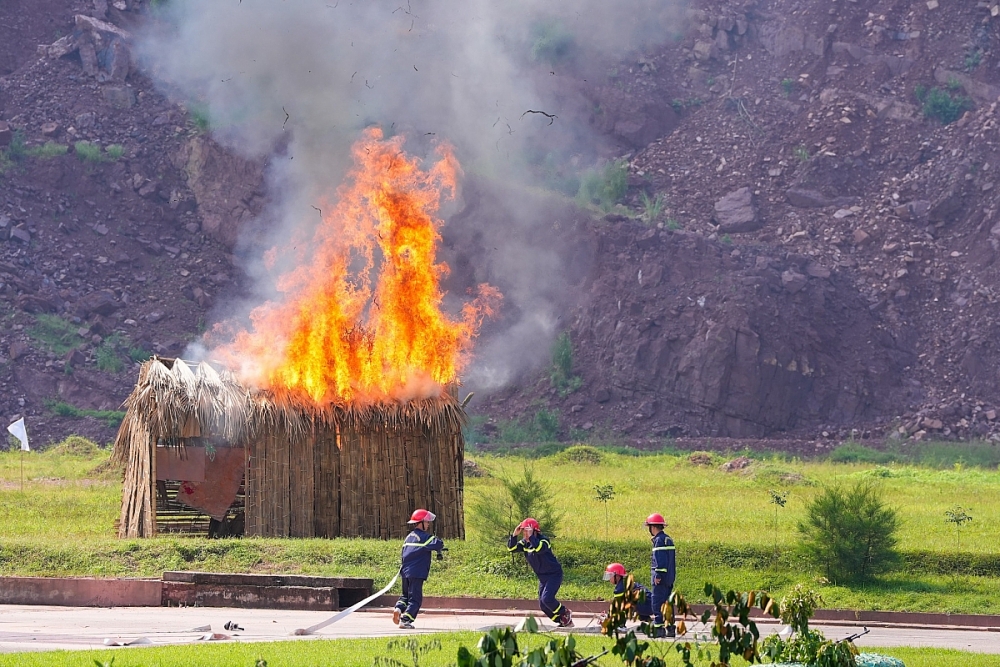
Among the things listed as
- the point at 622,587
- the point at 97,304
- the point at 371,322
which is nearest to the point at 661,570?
the point at 622,587

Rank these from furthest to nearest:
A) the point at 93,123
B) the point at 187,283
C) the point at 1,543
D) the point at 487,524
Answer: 1. the point at 93,123
2. the point at 187,283
3. the point at 487,524
4. the point at 1,543

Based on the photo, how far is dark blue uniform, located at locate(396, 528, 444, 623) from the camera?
595 inches

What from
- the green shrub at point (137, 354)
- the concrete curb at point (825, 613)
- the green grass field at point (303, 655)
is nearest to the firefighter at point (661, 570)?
the green grass field at point (303, 655)

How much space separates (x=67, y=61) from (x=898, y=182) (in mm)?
37433

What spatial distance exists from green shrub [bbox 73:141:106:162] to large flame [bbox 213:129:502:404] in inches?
1366

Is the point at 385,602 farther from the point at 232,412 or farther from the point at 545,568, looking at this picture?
the point at 232,412

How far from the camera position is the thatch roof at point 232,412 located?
21594 mm

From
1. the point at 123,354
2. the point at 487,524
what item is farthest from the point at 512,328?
the point at 487,524

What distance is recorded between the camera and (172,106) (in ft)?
206

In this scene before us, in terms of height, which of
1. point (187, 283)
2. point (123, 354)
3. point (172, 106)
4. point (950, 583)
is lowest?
point (950, 583)

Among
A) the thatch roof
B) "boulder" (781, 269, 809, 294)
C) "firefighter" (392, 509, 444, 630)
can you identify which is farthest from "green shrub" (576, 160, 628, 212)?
"firefighter" (392, 509, 444, 630)

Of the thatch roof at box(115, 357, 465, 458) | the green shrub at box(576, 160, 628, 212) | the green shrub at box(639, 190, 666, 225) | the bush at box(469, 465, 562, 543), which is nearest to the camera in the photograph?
the bush at box(469, 465, 562, 543)

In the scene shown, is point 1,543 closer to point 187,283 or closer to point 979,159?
point 187,283

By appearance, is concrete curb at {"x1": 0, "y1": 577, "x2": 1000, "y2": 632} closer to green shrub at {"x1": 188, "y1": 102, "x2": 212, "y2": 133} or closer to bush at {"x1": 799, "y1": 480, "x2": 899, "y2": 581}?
bush at {"x1": 799, "y1": 480, "x2": 899, "y2": 581}
